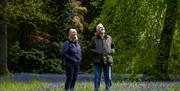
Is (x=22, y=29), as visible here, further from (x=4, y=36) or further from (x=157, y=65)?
(x=157, y=65)

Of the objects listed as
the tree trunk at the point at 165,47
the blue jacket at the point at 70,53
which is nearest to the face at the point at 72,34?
the blue jacket at the point at 70,53

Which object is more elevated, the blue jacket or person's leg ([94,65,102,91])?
the blue jacket

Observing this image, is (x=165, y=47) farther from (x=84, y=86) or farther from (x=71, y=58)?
(x=71, y=58)

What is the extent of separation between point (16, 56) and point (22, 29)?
3047 millimetres

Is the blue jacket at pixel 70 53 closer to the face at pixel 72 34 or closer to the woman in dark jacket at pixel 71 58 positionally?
the woman in dark jacket at pixel 71 58

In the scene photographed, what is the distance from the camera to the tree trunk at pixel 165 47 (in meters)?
26.2

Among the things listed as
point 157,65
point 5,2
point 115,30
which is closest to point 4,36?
point 5,2

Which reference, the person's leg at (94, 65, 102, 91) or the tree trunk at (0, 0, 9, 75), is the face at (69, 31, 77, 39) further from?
the tree trunk at (0, 0, 9, 75)

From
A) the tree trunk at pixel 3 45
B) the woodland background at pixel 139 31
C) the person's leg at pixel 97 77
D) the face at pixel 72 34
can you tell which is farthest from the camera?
the tree trunk at pixel 3 45

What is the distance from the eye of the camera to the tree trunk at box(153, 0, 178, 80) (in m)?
26.2

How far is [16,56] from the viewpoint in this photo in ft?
129

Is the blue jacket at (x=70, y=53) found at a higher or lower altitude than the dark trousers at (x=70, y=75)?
higher

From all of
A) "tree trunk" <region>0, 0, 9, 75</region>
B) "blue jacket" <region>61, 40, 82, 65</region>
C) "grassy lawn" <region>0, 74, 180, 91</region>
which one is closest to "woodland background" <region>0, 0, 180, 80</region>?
"tree trunk" <region>0, 0, 9, 75</region>

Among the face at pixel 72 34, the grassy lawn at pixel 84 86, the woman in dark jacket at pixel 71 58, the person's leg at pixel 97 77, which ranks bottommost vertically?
the grassy lawn at pixel 84 86
